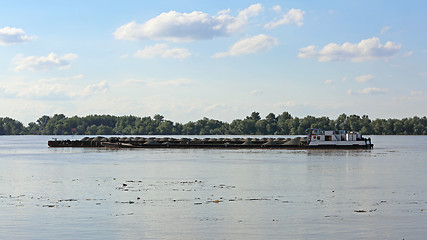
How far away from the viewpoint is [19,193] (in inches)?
1806

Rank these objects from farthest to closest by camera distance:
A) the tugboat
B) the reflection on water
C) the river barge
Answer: the river barge
the tugboat
the reflection on water

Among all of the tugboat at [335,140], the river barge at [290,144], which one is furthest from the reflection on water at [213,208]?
the river barge at [290,144]

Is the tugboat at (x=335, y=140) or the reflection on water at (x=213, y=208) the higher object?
the tugboat at (x=335, y=140)

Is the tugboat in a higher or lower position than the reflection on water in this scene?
higher

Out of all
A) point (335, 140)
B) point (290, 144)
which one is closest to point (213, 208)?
point (335, 140)

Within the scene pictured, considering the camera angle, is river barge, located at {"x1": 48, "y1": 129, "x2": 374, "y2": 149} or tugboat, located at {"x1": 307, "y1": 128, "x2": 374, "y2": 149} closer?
tugboat, located at {"x1": 307, "y1": 128, "x2": 374, "y2": 149}

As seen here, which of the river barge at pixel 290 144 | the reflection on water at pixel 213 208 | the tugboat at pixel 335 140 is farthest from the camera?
the river barge at pixel 290 144

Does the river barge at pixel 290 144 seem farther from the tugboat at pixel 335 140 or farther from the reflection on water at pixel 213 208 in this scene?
the reflection on water at pixel 213 208

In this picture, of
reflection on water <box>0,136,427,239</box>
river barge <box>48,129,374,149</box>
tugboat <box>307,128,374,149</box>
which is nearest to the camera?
reflection on water <box>0,136,427,239</box>

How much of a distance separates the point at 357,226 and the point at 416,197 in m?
15.0

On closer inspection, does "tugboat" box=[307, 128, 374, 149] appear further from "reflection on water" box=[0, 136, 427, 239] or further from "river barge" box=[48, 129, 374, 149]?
"reflection on water" box=[0, 136, 427, 239]

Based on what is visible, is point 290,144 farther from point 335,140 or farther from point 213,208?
point 213,208

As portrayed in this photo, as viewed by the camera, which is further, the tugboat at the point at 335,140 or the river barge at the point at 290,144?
the river barge at the point at 290,144

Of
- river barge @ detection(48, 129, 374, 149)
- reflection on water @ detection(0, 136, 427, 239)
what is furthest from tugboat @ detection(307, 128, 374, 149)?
reflection on water @ detection(0, 136, 427, 239)
